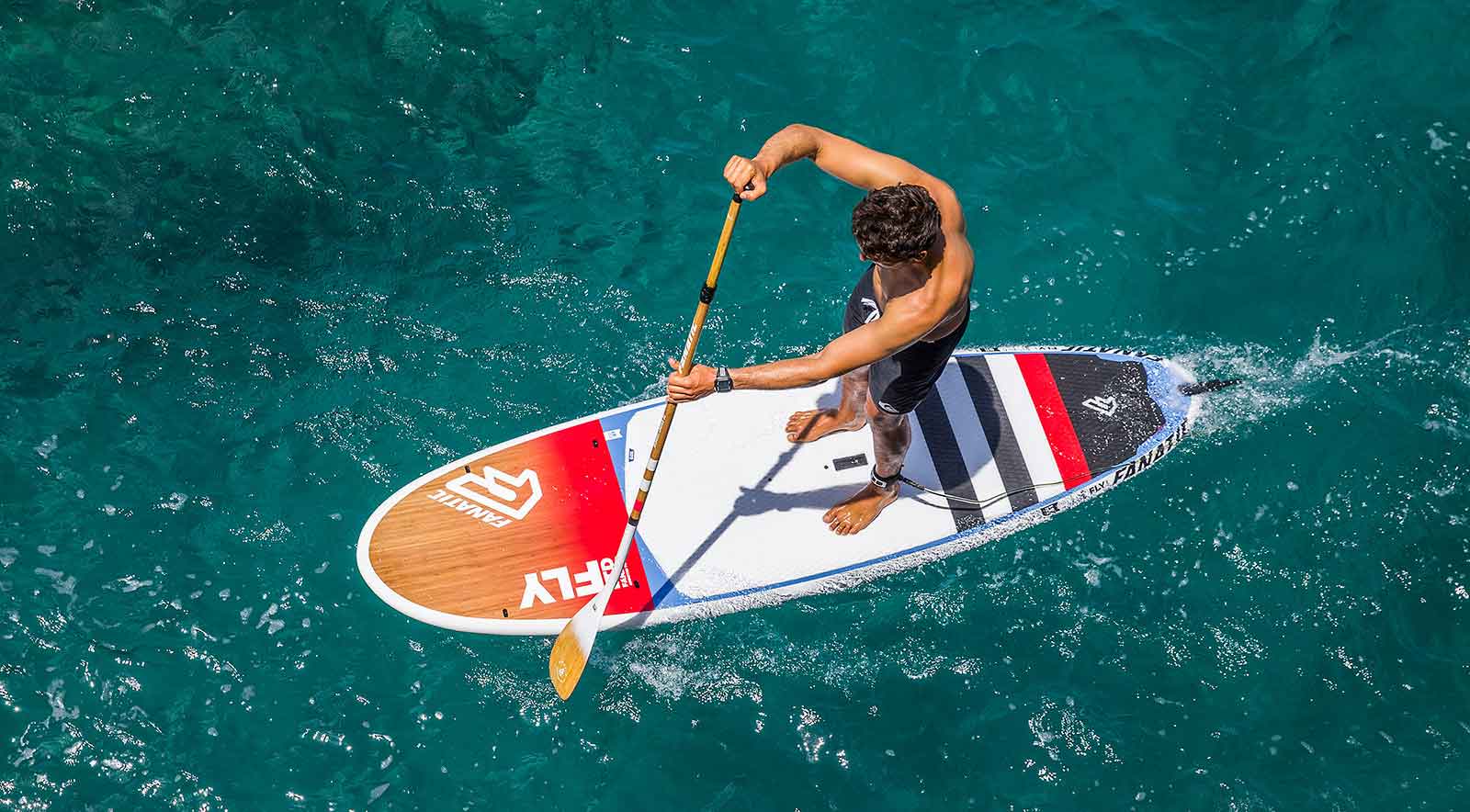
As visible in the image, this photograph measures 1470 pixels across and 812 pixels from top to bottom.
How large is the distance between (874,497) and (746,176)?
261cm

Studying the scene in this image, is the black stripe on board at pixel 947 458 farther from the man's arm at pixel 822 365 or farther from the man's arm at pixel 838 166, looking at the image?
the man's arm at pixel 822 365

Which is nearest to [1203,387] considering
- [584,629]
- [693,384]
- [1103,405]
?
[1103,405]

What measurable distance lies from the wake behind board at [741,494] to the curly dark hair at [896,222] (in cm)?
279

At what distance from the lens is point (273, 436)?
761cm

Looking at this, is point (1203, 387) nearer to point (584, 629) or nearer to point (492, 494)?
point (584, 629)

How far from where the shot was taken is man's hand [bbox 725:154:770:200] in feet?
18.1

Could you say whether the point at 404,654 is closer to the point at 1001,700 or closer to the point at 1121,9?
the point at 1001,700

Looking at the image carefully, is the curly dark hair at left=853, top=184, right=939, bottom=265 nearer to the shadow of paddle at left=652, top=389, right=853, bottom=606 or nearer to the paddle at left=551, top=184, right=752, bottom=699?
the paddle at left=551, top=184, right=752, bottom=699

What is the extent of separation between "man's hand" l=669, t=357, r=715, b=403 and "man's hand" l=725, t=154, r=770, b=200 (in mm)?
978

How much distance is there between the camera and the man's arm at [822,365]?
5102 mm

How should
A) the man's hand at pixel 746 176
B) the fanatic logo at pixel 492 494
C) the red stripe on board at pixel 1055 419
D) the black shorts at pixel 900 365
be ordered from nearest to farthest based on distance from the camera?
the man's hand at pixel 746 176 < the black shorts at pixel 900 365 < the fanatic logo at pixel 492 494 < the red stripe on board at pixel 1055 419

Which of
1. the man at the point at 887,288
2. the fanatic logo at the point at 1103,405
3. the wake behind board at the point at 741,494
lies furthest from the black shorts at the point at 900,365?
the fanatic logo at the point at 1103,405

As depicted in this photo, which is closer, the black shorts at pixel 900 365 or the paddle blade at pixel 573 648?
the black shorts at pixel 900 365

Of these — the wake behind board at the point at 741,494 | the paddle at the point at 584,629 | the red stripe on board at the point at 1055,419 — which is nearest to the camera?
the paddle at the point at 584,629
